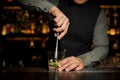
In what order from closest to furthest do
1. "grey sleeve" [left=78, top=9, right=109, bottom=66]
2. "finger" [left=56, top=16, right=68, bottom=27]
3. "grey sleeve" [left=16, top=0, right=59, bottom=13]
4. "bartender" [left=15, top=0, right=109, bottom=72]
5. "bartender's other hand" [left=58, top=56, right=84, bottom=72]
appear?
"finger" [left=56, top=16, right=68, bottom=27]
"bartender's other hand" [left=58, top=56, right=84, bottom=72]
"grey sleeve" [left=16, top=0, right=59, bottom=13]
"grey sleeve" [left=78, top=9, right=109, bottom=66]
"bartender" [left=15, top=0, right=109, bottom=72]

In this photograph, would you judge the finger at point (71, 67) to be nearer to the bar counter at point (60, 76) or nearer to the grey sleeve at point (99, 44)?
the bar counter at point (60, 76)

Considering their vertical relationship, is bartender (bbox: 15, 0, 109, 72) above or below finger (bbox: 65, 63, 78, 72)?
above

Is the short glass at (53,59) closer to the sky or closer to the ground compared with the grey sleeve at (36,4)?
closer to the ground

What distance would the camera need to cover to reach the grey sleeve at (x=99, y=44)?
9.24ft

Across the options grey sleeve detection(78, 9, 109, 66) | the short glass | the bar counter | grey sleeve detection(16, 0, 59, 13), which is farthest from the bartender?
the bar counter

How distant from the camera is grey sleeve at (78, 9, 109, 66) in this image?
2.82 m

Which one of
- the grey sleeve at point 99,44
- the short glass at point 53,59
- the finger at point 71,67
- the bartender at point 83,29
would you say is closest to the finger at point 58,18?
the short glass at point 53,59

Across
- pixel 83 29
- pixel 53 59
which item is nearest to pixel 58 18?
pixel 53 59

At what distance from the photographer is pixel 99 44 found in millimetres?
3072

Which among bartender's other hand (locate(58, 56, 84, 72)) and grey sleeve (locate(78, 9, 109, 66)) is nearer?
Answer: bartender's other hand (locate(58, 56, 84, 72))

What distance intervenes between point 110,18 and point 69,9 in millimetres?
3213

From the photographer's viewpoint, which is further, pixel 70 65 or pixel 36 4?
pixel 36 4

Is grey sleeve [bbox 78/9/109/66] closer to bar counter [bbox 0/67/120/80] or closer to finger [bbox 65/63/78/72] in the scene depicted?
finger [bbox 65/63/78/72]

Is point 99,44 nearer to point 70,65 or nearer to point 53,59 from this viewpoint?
point 70,65
